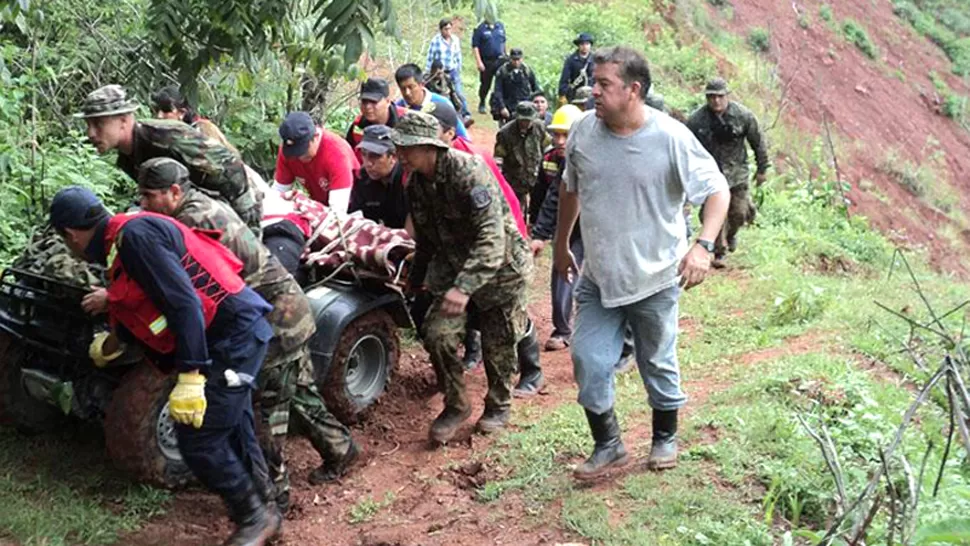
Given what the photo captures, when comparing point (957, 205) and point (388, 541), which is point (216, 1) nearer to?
point (388, 541)

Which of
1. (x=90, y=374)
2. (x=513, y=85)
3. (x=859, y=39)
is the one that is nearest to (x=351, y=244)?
(x=90, y=374)

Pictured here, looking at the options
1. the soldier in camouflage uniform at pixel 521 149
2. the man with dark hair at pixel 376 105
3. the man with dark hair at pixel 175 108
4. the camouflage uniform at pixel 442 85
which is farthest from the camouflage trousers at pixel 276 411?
the camouflage uniform at pixel 442 85

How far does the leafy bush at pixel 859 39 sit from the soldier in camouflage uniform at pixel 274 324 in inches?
1364

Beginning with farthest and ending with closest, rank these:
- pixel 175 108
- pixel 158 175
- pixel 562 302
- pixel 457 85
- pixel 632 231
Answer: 1. pixel 457 85
2. pixel 562 302
3. pixel 175 108
4. pixel 632 231
5. pixel 158 175

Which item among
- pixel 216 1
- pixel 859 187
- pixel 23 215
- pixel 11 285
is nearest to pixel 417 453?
pixel 11 285

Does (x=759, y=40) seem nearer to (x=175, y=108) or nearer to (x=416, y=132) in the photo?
(x=175, y=108)

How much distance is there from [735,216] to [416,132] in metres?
5.86

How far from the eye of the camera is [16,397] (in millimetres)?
5328

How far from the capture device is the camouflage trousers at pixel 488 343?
221 inches

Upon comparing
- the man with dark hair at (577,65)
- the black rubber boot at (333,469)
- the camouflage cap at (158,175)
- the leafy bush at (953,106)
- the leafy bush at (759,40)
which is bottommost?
the leafy bush at (953,106)

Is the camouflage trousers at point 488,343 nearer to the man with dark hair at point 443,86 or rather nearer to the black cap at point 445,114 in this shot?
the black cap at point 445,114

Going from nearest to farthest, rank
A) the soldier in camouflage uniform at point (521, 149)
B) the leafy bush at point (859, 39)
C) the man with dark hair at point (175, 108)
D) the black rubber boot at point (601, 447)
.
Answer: the black rubber boot at point (601, 447)
the man with dark hair at point (175, 108)
the soldier in camouflage uniform at point (521, 149)
the leafy bush at point (859, 39)

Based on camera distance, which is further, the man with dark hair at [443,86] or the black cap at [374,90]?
the man with dark hair at [443,86]

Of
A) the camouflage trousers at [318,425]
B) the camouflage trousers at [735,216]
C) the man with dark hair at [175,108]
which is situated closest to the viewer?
the camouflage trousers at [318,425]
